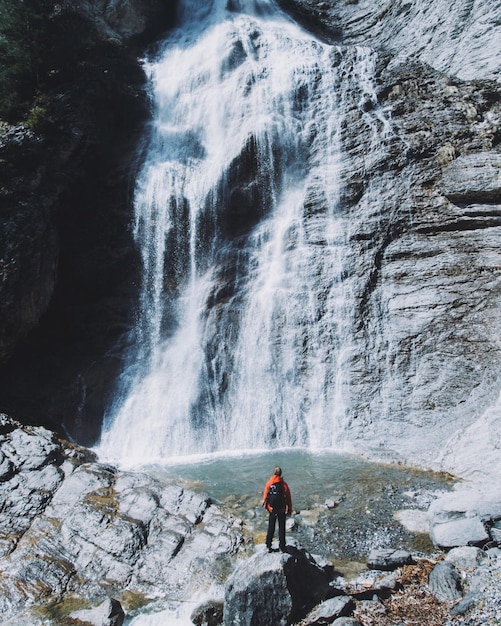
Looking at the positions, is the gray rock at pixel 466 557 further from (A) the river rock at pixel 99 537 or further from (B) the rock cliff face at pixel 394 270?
(B) the rock cliff face at pixel 394 270

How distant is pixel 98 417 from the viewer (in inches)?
661

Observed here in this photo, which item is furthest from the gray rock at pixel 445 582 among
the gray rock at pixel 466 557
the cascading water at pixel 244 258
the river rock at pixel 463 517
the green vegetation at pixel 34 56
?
the green vegetation at pixel 34 56

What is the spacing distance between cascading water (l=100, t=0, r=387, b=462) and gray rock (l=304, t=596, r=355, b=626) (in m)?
8.27

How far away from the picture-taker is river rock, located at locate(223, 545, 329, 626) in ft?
20.6

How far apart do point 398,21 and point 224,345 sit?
24088 mm

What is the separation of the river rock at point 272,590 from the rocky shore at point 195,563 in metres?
0.01

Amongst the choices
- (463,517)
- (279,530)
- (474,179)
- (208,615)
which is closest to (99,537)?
(208,615)

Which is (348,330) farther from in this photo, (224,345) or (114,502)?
(114,502)

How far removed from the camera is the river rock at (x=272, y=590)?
6.27m

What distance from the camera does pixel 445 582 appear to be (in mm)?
6461

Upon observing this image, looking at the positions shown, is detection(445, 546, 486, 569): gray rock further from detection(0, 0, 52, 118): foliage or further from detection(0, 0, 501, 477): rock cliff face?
detection(0, 0, 52, 118): foliage

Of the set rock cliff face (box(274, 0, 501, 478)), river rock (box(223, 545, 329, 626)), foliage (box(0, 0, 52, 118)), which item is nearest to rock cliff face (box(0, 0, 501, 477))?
rock cliff face (box(274, 0, 501, 478))

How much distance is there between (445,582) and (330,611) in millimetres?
1674

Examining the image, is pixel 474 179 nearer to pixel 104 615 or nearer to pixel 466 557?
pixel 466 557
